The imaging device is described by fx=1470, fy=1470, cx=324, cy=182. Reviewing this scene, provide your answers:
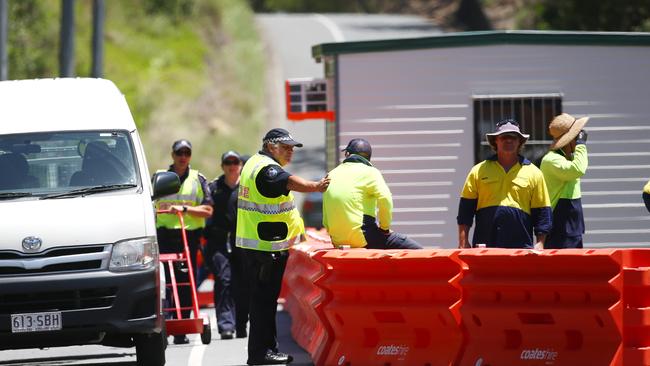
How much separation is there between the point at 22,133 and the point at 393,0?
68.0 metres

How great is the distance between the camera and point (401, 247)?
13.7 meters

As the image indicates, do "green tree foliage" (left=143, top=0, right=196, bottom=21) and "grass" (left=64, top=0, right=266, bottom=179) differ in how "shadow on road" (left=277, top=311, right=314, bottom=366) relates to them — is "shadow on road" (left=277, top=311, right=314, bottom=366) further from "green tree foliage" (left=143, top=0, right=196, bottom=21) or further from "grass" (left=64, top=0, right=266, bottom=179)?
"green tree foliage" (left=143, top=0, right=196, bottom=21)

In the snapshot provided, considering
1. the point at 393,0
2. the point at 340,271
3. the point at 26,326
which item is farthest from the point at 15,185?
the point at 393,0

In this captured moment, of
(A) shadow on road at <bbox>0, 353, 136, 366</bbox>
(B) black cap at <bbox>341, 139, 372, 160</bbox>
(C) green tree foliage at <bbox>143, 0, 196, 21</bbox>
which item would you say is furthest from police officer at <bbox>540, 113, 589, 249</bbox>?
(C) green tree foliage at <bbox>143, 0, 196, 21</bbox>

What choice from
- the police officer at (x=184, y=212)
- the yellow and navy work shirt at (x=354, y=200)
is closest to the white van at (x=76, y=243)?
the yellow and navy work shirt at (x=354, y=200)

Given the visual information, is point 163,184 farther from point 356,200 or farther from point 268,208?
point 356,200

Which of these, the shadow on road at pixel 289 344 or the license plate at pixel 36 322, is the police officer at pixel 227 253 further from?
the license plate at pixel 36 322

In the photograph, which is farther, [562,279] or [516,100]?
[516,100]

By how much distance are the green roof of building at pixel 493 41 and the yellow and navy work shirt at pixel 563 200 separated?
4355 mm

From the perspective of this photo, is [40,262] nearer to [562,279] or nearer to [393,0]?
[562,279]

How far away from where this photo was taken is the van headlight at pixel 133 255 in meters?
11.2

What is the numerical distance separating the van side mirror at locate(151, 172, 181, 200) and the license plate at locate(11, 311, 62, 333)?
1.34 meters

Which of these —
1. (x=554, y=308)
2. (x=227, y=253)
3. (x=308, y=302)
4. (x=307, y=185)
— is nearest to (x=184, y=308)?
(x=308, y=302)

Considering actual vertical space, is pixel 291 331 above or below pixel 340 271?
below
